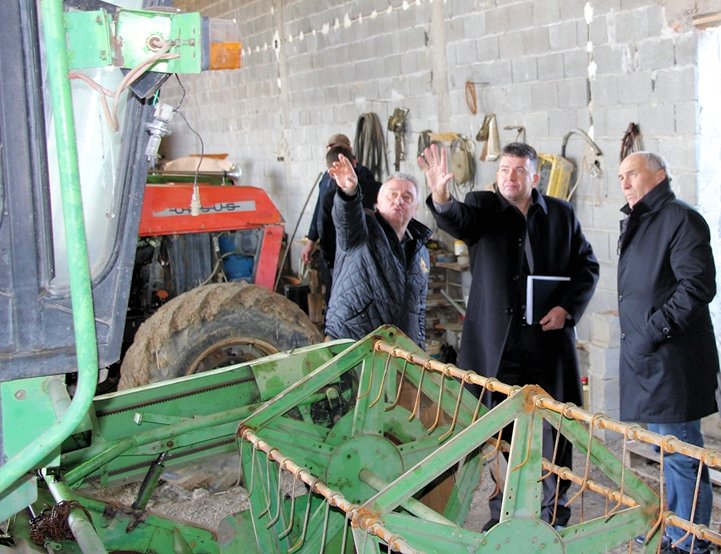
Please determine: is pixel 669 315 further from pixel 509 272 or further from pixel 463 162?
pixel 463 162

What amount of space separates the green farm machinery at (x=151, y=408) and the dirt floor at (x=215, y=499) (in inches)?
42.4

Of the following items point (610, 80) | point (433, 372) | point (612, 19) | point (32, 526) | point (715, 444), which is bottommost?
point (715, 444)

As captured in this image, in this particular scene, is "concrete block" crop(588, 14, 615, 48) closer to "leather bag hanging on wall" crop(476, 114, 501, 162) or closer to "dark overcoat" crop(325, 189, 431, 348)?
"leather bag hanging on wall" crop(476, 114, 501, 162)

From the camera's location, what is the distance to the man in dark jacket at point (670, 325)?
3.49 m

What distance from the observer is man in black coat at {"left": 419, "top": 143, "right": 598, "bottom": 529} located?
3.77m

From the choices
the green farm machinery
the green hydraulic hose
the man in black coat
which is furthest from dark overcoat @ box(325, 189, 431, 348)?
the green hydraulic hose

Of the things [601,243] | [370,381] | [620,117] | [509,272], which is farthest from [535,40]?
[370,381]

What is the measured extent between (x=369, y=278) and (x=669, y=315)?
124 centimetres

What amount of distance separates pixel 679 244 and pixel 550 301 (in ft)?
1.95

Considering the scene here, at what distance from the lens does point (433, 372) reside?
307cm

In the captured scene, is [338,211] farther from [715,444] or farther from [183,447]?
[715,444]

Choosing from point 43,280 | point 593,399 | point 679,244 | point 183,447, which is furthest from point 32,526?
point 593,399

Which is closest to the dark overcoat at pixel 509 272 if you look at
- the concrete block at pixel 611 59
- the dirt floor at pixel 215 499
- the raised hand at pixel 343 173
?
the raised hand at pixel 343 173

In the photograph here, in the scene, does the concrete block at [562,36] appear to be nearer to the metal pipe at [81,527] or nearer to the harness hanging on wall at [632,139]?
the harness hanging on wall at [632,139]
